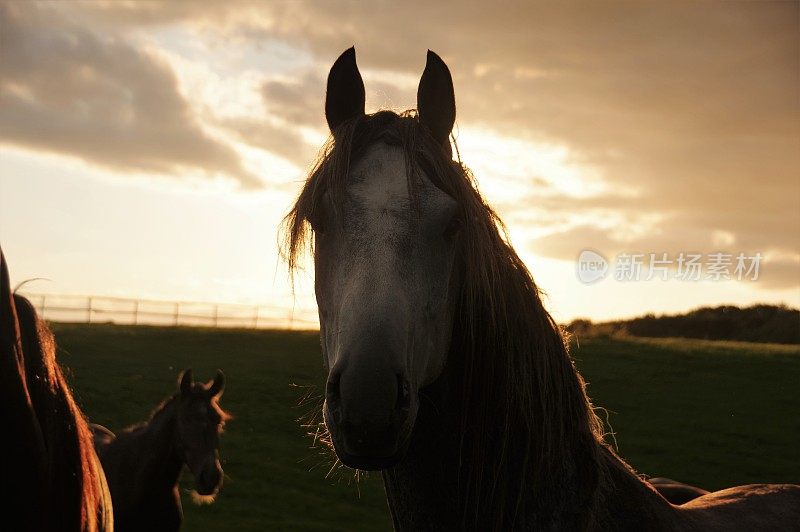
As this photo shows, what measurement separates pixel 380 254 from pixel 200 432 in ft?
30.9

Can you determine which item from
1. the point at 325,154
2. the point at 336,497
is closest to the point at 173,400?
the point at 336,497

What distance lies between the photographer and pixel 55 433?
2396 millimetres

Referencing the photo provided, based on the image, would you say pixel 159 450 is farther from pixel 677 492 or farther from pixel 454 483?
pixel 454 483

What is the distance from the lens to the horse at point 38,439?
84.0 inches

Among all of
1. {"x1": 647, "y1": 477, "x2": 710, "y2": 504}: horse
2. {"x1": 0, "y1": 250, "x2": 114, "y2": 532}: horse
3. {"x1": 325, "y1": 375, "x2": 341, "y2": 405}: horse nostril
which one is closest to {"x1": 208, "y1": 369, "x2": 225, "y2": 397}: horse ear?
{"x1": 647, "y1": 477, "x2": 710, "y2": 504}: horse

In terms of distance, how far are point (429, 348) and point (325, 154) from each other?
943mm

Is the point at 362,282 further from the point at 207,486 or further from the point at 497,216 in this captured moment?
the point at 207,486

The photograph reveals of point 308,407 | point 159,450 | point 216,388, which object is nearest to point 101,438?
point 159,450

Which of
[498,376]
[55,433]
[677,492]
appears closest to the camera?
[55,433]

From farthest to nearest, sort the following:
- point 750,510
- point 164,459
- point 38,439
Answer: point 164,459, point 750,510, point 38,439

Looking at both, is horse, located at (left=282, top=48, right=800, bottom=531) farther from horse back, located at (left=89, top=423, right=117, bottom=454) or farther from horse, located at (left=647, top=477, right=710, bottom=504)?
horse back, located at (left=89, top=423, right=117, bottom=454)

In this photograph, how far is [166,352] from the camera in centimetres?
3241

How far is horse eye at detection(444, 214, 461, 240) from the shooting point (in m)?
2.61

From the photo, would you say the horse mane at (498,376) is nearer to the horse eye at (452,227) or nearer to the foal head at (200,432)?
the horse eye at (452,227)
